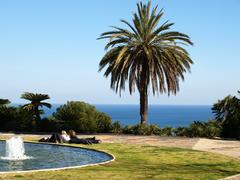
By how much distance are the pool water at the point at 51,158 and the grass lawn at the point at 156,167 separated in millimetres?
1032

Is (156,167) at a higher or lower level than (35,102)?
lower

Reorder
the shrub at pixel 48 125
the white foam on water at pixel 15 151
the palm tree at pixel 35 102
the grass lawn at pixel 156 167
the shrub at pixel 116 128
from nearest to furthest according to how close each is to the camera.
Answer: the grass lawn at pixel 156 167
the white foam on water at pixel 15 151
the shrub at pixel 116 128
the shrub at pixel 48 125
the palm tree at pixel 35 102

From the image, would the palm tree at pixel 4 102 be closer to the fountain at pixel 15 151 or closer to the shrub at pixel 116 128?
the shrub at pixel 116 128

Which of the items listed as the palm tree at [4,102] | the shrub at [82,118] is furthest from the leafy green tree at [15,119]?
the shrub at [82,118]

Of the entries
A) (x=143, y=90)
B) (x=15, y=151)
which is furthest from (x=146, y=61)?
(x=15, y=151)

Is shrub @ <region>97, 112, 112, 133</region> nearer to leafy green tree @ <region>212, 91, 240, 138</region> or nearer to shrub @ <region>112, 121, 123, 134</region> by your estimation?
shrub @ <region>112, 121, 123, 134</region>

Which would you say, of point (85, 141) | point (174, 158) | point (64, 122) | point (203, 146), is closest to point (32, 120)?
point (64, 122)

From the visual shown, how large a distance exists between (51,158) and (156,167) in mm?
4504

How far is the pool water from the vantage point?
48.8ft

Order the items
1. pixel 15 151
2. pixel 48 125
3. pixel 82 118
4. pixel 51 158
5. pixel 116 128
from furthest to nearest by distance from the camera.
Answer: pixel 48 125, pixel 116 128, pixel 82 118, pixel 15 151, pixel 51 158

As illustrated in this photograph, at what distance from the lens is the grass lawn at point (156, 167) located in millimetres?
12955

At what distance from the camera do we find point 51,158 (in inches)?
675

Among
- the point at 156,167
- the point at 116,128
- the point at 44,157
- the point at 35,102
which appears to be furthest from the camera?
the point at 35,102

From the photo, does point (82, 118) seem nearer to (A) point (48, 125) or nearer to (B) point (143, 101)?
(A) point (48, 125)
